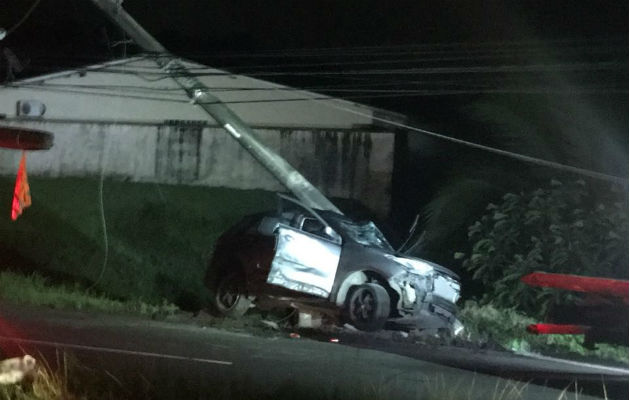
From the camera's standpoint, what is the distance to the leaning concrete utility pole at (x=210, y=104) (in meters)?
11.0

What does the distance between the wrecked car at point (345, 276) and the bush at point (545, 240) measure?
62cm

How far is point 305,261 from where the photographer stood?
32.4 ft

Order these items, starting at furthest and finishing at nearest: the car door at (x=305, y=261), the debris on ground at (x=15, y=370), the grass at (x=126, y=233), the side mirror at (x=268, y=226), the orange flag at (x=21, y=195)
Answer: the grass at (x=126, y=233), the orange flag at (x=21, y=195), the side mirror at (x=268, y=226), the car door at (x=305, y=261), the debris on ground at (x=15, y=370)

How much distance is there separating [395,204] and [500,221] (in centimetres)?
160

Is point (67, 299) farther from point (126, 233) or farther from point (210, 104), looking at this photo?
point (210, 104)

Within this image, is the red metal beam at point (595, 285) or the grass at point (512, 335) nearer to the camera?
the red metal beam at point (595, 285)

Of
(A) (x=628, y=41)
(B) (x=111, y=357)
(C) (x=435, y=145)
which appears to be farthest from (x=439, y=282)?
(B) (x=111, y=357)

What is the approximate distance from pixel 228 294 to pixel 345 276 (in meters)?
1.94

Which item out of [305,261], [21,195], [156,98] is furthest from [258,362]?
[156,98]

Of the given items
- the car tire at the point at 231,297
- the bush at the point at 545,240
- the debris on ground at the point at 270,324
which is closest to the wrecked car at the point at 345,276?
the debris on ground at the point at 270,324

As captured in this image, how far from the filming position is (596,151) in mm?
9500

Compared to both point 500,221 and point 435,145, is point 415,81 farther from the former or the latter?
point 500,221

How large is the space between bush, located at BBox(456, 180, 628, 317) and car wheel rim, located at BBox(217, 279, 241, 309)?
314 centimetres

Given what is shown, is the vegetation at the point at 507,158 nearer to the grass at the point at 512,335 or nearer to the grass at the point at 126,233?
the grass at the point at 512,335
